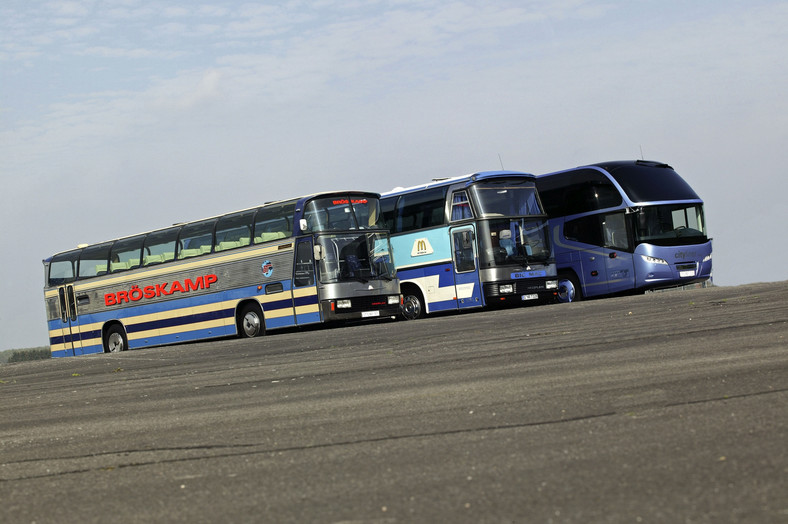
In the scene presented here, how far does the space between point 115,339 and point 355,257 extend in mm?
9427

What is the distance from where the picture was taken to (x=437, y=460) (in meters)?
6.27

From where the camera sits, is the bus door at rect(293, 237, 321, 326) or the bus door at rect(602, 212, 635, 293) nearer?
the bus door at rect(293, 237, 321, 326)

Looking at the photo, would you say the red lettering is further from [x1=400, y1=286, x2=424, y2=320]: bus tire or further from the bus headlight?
the bus headlight

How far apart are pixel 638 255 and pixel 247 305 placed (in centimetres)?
1094

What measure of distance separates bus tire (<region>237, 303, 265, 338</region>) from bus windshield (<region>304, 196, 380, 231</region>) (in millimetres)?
3087

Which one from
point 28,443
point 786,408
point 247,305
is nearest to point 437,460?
point 786,408

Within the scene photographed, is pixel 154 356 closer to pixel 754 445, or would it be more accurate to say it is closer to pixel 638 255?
pixel 638 255

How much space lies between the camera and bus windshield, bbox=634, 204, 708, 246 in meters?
27.8

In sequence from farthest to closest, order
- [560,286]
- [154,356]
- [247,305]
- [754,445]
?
[560,286], [247,305], [154,356], [754,445]

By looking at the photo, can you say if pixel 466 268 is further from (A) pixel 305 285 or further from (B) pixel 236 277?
(B) pixel 236 277

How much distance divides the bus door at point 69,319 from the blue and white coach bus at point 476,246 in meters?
10.9

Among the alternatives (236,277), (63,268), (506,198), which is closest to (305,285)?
(236,277)

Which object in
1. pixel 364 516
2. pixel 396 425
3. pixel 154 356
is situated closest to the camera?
pixel 364 516

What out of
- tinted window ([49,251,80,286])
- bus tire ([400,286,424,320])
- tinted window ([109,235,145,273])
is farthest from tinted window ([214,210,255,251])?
tinted window ([49,251,80,286])
